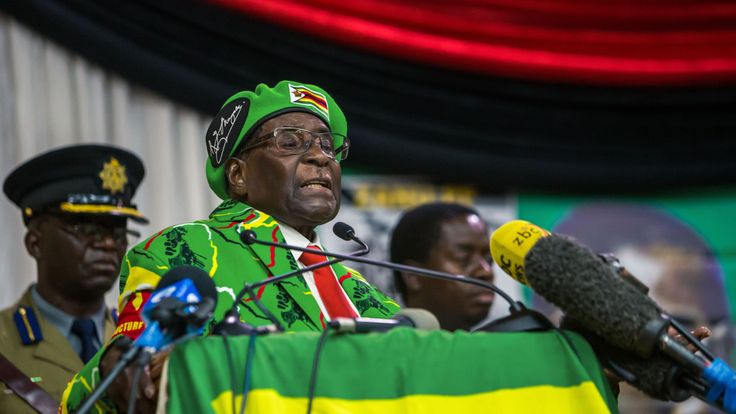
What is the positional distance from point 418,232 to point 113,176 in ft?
3.83

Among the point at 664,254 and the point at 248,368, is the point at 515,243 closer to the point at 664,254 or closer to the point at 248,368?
the point at 248,368

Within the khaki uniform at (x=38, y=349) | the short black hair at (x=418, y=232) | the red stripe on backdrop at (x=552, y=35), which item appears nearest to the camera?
the khaki uniform at (x=38, y=349)

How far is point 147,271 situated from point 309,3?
9.30 ft

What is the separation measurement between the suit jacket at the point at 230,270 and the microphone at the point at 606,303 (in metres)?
0.73

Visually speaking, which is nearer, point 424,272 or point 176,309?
point 176,309

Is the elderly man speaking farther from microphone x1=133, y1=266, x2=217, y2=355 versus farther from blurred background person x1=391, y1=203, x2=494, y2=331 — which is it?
blurred background person x1=391, y1=203, x2=494, y2=331

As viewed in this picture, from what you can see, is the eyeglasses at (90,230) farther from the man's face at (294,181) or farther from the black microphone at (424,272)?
the black microphone at (424,272)

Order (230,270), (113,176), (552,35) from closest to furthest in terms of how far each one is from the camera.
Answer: (230,270), (113,176), (552,35)

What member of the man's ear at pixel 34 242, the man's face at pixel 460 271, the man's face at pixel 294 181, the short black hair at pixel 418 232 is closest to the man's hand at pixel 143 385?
the man's face at pixel 294 181

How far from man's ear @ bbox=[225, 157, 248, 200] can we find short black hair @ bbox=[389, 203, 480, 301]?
60.5 inches

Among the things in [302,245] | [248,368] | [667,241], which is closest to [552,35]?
[667,241]

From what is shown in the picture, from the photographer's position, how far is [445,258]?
14.0 ft

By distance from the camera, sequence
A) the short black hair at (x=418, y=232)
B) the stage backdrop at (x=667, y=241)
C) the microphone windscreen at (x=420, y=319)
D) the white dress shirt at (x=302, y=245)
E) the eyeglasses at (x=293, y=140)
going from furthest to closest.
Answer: the stage backdrop at (x=667, y=241) → the short black hair at (x=418, y=232) → the eyeglasses at (x=293, y=140) → the white dress shirt at (x=302, y=245) → the microphone windscreen at (x=420, y=319)

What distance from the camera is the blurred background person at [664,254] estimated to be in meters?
5.55
